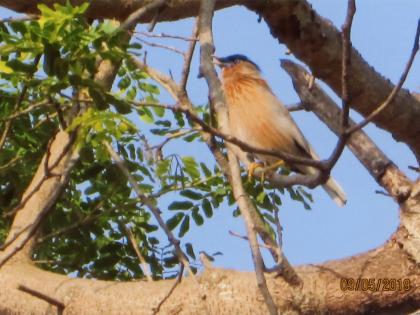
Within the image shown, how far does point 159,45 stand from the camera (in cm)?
350

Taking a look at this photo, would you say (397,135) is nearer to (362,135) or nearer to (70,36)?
(362,135)

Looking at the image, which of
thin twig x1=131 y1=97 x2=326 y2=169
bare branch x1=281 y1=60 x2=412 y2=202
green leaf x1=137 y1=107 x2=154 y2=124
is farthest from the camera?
green leaf x1=137 y1=107 x2=154 y2=124

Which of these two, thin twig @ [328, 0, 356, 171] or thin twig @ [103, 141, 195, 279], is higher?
thin twig @ [103, 141, 195, 279]

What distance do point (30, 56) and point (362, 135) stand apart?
137 cm

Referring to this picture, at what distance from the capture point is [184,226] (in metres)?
4.59

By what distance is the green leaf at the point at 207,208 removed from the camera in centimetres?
461

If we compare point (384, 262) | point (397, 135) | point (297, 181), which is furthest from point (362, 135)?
point (297, 181)

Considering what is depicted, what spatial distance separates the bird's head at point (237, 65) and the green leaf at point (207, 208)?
1.42 metres

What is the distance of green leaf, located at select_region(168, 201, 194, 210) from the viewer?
15.0 feet

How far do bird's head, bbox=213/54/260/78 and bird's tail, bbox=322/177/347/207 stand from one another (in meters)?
1.27

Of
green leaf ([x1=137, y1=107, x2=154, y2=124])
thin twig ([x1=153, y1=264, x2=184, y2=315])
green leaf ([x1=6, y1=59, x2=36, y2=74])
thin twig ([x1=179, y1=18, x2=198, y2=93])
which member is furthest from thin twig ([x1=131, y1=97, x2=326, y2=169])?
green leaf ([x1=137, y1=107, x2=154, y2=124])

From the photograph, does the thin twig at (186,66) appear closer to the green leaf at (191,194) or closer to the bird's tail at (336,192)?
the green leaf at (191,194)
